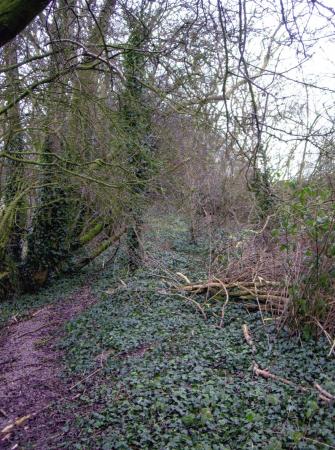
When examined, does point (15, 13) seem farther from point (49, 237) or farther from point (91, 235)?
point (91, 235)

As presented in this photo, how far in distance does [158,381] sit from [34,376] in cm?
229

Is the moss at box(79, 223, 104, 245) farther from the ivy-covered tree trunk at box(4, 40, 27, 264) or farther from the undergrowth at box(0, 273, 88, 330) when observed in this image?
the ivy-covered tree trunk at box(4, 40, 27, 264)

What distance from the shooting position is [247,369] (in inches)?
203

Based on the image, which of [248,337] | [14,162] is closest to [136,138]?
[14,162]

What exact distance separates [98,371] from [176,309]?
6.77 ft

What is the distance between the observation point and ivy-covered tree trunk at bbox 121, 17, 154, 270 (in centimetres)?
758

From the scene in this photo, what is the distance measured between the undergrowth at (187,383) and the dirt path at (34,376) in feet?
0.90

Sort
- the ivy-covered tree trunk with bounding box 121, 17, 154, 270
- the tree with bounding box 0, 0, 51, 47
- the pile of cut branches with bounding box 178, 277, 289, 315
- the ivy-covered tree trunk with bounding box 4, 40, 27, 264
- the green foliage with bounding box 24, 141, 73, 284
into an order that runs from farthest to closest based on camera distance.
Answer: the green foliage with bounding box 24, 141, 73, 284
the ivy-covered tree trunk with bounding box 121, 17, 154, 270
the ivy-covered tree trunk with bounding box 4, 40, 27, 264
the pile of cut branches with bounding box 178, 277, 289, 315
the tree with bounding box 0, 0, 51, 47

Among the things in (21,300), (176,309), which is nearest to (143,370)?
(176,309)

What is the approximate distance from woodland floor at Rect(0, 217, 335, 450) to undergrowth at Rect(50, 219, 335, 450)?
13 millimetres

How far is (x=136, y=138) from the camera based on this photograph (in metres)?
8.38

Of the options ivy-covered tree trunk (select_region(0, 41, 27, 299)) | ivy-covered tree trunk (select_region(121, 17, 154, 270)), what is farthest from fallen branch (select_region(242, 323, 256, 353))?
ivy-covered tree trunk (select_region(0, 41, 27, 299))

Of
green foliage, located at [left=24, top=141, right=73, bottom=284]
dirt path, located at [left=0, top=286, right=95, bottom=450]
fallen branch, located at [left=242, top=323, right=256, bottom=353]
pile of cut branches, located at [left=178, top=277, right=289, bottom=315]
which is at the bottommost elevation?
dirt path, located at [left=0, top=286, right=95, bottom=450]

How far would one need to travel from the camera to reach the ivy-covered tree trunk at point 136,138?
7582 mm
